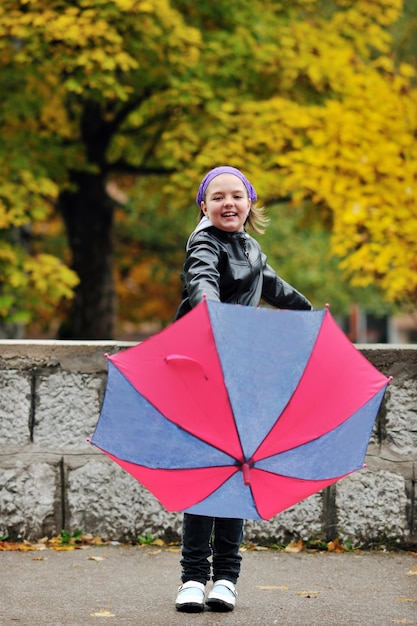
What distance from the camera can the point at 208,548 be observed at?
13.0ft

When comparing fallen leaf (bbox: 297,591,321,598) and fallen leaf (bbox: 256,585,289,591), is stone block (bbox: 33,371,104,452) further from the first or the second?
fallen leaf (bbox: 297,591,321,598)

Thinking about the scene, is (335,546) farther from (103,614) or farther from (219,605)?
(103,614)

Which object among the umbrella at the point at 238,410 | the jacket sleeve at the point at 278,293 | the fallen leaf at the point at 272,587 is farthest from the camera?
the fallen leaf at the point at 272,587

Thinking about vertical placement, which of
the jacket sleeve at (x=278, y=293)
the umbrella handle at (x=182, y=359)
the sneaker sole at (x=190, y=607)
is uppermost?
the jacket sleeve at (x=278, y=293)

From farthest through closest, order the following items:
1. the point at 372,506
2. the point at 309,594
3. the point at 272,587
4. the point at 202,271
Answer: the point at 372,506
the point at 272,587
the point at 309,594
the point at 202,271

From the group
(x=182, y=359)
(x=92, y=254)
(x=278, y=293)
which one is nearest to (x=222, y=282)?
(x=278, y=293)

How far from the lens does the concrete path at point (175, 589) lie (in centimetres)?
382

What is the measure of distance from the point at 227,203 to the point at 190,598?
4.77 feet

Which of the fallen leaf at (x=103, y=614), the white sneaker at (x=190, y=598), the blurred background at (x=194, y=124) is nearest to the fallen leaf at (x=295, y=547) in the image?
the white sneaker at (x=190, y=598)

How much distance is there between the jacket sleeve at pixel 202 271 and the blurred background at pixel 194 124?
5666 mm

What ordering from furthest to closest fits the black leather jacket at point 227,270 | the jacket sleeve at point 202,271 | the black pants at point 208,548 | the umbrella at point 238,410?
the black pants at point 208,548
the black leather jacket at point 227,270
the jacket sleeve at point 202,271
the umbrella at point 238,410

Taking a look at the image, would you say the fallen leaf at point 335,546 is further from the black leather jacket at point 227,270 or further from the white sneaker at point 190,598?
the black leather jacket at point 227,270

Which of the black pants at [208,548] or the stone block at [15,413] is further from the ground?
the stone block at [15,413]

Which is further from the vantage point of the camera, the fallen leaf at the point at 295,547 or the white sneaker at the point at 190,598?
the fallen leaf at the point at 295,547
